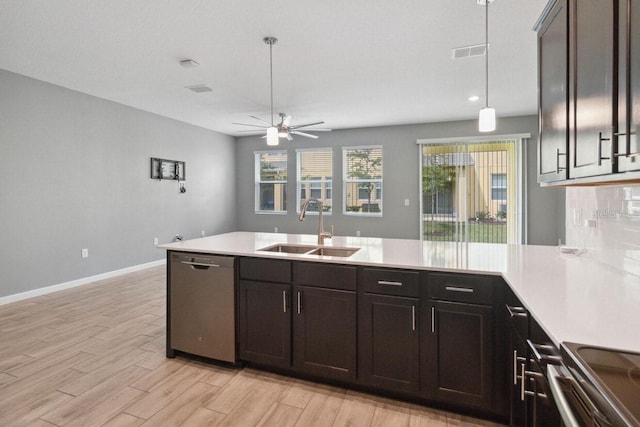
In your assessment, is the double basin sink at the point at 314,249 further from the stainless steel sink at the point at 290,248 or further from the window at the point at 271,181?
the window at the point at 271,181

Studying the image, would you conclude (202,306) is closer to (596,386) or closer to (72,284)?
(596,386)

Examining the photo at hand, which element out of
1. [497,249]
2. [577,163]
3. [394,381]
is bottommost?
[394,381]

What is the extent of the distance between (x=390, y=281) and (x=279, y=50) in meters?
2.59

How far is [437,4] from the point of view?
2.66 meters

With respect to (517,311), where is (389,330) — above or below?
below

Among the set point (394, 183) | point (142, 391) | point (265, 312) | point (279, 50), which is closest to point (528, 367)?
point (265, 312)

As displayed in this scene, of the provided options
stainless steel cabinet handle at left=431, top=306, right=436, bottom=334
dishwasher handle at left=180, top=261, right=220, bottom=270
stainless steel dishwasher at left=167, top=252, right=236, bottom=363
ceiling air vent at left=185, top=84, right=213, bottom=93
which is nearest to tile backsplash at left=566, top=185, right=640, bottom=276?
stainless steel cabinet handle at left=431, top=306, right=436, bottom=334

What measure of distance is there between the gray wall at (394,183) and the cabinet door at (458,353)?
5095mm

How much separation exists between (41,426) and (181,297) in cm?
102

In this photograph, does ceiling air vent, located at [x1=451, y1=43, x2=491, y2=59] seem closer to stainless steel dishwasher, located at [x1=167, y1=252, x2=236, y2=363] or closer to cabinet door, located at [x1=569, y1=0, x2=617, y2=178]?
cabinet door, located at [x1=569, y1=0, x2=617, y2=178]

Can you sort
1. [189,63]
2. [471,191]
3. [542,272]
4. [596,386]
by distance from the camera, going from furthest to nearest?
[471,191] < [189,63] < [542,272] < [596,386]

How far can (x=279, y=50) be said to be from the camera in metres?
3.44

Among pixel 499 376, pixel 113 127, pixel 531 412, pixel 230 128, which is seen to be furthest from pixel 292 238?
pixel 230 128

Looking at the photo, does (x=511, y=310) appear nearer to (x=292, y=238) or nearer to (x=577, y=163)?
(x=577, y=163)
